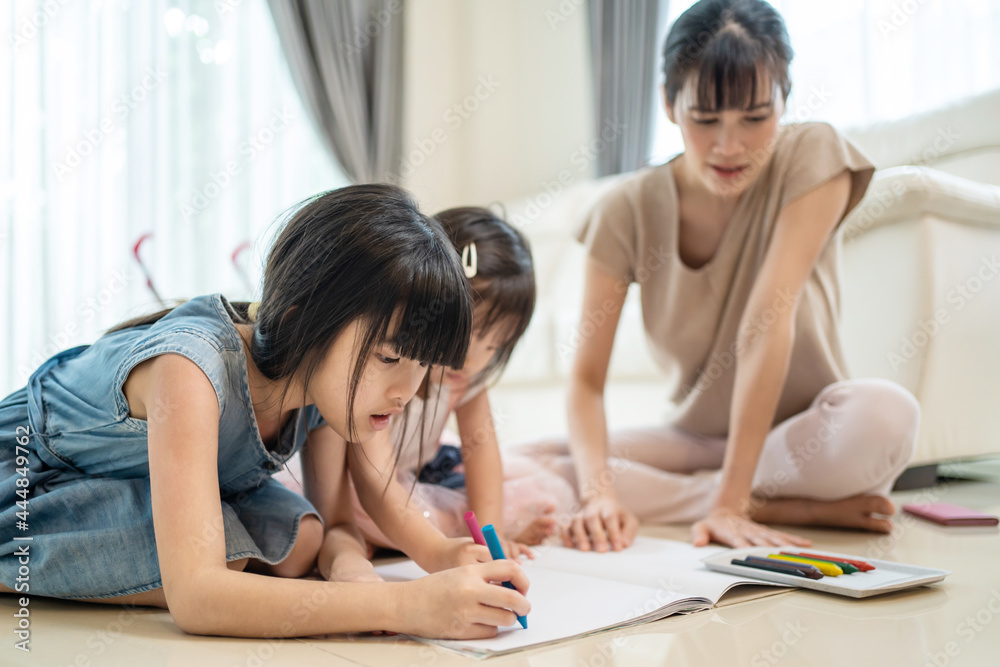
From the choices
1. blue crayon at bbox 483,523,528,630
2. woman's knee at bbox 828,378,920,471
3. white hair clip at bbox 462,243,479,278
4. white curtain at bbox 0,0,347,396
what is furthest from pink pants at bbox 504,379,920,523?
white curtain at bbox 0,0,347,396

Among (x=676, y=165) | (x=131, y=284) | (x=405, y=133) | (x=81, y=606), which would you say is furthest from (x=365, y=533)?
(x=405, y=133)

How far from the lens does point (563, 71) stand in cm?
370

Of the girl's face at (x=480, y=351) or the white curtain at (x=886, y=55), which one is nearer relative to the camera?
the girl's face at (x=480, y=351)

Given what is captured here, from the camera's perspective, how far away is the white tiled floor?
0.61 m

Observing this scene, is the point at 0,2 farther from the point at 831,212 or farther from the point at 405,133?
the point at 831,212

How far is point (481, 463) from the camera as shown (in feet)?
3.59

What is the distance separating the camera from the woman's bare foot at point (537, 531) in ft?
3.54

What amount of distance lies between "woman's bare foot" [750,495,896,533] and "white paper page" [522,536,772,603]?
0.23 m

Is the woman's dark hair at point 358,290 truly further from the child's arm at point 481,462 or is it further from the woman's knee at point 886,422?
the woman's knee at point 886,422

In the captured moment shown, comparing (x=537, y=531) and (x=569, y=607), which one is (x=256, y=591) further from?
(x=537, y=531)

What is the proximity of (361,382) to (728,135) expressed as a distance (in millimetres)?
696

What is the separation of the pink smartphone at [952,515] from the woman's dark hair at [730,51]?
67cm
